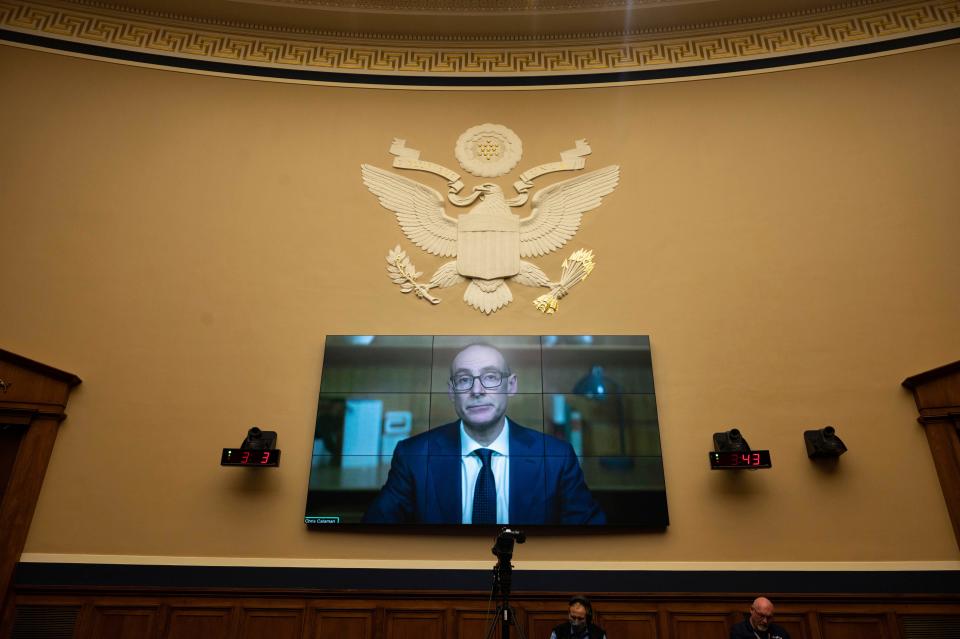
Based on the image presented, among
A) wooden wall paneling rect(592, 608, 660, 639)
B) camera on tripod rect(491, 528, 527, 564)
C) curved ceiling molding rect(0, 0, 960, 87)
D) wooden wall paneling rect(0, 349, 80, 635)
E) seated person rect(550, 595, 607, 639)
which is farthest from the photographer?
curved ceiling molding rect(0, 0, 960, 87)

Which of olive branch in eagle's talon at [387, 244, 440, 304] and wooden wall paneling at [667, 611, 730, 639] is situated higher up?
olive branch in eagle's talon at [387, 244, 440, 304]

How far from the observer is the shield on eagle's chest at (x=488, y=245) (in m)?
6.26

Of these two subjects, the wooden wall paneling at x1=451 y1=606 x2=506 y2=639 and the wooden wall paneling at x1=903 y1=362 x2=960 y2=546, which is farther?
the wooden wall paneling at x1=903 y1=362 x2=960 y2=546

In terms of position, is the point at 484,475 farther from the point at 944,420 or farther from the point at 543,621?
the point at 944,420

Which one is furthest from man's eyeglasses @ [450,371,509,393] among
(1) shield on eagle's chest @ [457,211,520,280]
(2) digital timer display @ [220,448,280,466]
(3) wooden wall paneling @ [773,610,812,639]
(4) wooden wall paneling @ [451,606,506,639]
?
(3) wooden wall paneling @ [773,610,812,639]

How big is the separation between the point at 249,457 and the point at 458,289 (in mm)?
2447

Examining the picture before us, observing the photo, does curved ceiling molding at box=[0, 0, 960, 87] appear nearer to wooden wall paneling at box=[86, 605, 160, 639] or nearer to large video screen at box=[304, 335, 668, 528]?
large video screen at box=[304, 335, 668, 528]

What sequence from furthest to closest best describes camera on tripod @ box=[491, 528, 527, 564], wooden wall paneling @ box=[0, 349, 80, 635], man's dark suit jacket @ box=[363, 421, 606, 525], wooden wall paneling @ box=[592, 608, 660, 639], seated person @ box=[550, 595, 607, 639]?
man's dark suit jacket @ box=[363, 421, 606, 525] < wooden wall paneling @ box=[0, 349, 80, 635] < wooden wall paneling @ box=[592, 608, 660, 639] < seated person @ box=[550, 595, 607, 639] < camera on tripod @ box=[491, 528, 527, 564]

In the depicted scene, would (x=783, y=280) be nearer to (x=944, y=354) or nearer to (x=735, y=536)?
(x=944, y=354)

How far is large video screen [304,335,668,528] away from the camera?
529 cm

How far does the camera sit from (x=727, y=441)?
17.6 feet

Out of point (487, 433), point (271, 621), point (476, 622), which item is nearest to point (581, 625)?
point (476, 622)

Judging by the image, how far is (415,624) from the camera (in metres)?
5.04

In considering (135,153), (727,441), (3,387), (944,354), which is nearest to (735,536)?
(727,441)
